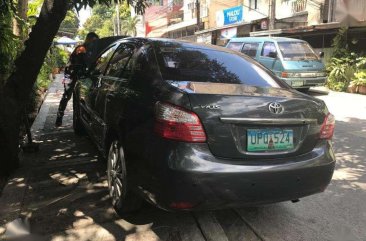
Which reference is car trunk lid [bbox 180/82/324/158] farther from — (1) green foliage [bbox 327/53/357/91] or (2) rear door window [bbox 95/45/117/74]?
(1) green foliage [bbox 327/53/357/91]

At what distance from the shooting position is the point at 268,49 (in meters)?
13.3

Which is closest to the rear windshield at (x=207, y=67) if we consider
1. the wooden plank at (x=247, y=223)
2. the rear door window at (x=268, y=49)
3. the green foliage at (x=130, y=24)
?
the wooden plank at (x=247, y=223)

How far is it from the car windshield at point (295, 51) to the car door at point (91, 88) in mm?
8690

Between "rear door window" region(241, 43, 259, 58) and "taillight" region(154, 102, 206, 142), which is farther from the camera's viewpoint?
"rear door window" region(241, 43, 259, 58)

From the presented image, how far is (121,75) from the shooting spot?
156 inches

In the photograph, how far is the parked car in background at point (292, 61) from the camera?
1237 centimetres

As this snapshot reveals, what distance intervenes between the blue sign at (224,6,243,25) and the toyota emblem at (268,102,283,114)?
26.6m

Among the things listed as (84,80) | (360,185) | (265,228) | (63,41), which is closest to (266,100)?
(265,228)

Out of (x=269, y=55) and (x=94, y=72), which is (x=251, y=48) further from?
(x=94, y=72)

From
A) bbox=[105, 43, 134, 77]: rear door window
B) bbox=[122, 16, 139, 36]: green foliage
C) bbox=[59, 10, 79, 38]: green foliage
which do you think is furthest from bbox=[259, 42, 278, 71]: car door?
bbox=[122, 16, 139, 36]: green foliage

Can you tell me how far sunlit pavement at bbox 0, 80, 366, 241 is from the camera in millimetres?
3385

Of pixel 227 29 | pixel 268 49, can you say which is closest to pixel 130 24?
pixel 227 29

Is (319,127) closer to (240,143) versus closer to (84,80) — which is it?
(240,143)

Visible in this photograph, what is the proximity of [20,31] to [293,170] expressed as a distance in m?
7.66
